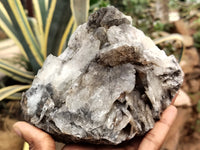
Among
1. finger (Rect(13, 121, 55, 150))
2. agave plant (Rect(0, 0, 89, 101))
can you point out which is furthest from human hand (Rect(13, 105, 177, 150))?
agave plant (Rect(0, 0, 89, 101))

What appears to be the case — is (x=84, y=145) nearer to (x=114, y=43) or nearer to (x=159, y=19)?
(x=114, y=43)

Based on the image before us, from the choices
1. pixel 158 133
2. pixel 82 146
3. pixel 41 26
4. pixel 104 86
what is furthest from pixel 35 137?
pixel 41 26

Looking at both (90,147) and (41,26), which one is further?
(41,26)

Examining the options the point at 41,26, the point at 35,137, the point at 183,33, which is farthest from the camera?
the point at 183,33

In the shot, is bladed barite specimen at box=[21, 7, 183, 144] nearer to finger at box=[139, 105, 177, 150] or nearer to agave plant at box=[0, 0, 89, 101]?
finger at box=[139, 105, 177, 150]

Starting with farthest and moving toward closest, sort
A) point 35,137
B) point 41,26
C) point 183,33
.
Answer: point 183,33
point 41,26
point 35,137

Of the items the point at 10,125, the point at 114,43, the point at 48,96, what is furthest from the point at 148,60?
the point at 10,125

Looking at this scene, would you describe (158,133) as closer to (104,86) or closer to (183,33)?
(104,86)

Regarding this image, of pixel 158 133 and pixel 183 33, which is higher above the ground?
pixel 158 133
